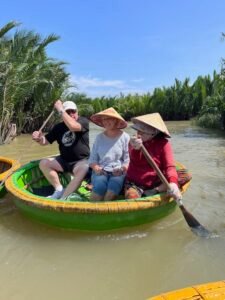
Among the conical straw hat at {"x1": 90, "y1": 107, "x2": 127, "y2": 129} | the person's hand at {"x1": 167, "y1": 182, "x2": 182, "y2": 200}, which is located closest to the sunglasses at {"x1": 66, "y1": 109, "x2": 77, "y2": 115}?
the conical straw hat at {"x1": 90, "y1": 107, "x2": 127, "y2": 129}

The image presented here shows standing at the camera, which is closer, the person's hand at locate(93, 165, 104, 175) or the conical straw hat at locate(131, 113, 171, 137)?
the conical straw hat at locate(131, 113, 171, 137)

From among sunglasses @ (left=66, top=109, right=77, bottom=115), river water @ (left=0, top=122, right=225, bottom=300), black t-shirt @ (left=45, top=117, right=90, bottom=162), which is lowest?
river water @ (left=0, top=122, right=225, bottom=300)

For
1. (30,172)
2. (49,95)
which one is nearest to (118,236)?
(30,172)

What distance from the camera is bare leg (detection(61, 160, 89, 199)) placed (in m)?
4.46

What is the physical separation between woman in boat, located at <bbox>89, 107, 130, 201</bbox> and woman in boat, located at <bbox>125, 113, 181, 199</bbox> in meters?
0.11

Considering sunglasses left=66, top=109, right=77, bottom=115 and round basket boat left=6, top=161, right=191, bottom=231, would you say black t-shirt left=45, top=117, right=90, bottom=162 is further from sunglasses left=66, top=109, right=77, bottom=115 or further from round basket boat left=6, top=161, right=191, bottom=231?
round basket boat left=6, top=161, right=191, bottom=231

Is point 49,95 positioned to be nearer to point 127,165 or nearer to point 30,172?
point 30,172

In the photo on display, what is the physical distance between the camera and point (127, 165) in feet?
14.2

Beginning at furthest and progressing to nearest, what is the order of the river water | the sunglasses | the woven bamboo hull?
1. the sunglasses
2. the river water
3. the woven bamboo hull

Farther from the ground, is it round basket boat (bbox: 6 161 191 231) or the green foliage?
the green foliage

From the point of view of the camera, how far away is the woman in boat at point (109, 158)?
431 centimetres

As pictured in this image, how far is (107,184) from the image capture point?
435 cm

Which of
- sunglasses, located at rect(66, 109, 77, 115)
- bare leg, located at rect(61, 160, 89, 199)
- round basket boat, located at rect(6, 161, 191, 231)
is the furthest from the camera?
sunglasses, located at rect(66, 109, 77, 115)

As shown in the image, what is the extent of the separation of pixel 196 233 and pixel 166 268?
80 cm
